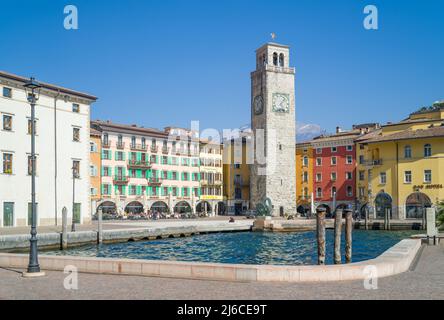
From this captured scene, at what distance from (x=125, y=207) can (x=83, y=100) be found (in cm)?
2440

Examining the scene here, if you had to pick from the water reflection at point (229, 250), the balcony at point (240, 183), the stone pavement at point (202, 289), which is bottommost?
the water reflection at point (229, 250)

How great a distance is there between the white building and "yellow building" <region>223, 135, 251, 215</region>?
137 feet

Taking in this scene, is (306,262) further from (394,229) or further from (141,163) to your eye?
(141,163)

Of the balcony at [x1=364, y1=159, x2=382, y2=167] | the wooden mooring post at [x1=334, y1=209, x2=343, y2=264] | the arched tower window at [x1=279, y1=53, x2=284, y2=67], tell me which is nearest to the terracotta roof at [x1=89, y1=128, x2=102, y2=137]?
the arched tower window at [x1=279, y1=53, x2=284, y2=67]

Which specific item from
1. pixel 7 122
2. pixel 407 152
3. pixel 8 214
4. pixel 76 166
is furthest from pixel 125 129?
pixel 407 152

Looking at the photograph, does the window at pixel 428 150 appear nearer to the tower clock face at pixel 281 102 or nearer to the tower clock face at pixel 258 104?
the tower clock face at pixel 281 102

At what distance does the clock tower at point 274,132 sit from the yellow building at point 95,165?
23.3m

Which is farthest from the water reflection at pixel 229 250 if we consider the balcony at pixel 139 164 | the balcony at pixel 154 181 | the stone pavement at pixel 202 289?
the balcony at pixel 154 181

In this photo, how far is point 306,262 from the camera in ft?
91.8

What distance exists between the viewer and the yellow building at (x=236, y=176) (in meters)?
91.3

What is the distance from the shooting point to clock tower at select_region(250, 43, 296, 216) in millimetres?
77875

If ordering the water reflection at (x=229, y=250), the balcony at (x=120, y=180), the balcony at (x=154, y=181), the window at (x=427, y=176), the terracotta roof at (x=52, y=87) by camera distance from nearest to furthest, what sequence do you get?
the water reflection at (x=229, y=250) → the terracotta roof at (x=52, y=87) → the window at (x=427, y=176) → the balcony at (x=120, y=180) → the balcony at (x=154, y=181)

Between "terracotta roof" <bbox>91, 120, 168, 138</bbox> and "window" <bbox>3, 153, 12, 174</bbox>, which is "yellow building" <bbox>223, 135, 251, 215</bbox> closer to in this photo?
"terracotta roof" <bbox>91, 120, 168, 138</bbox>
